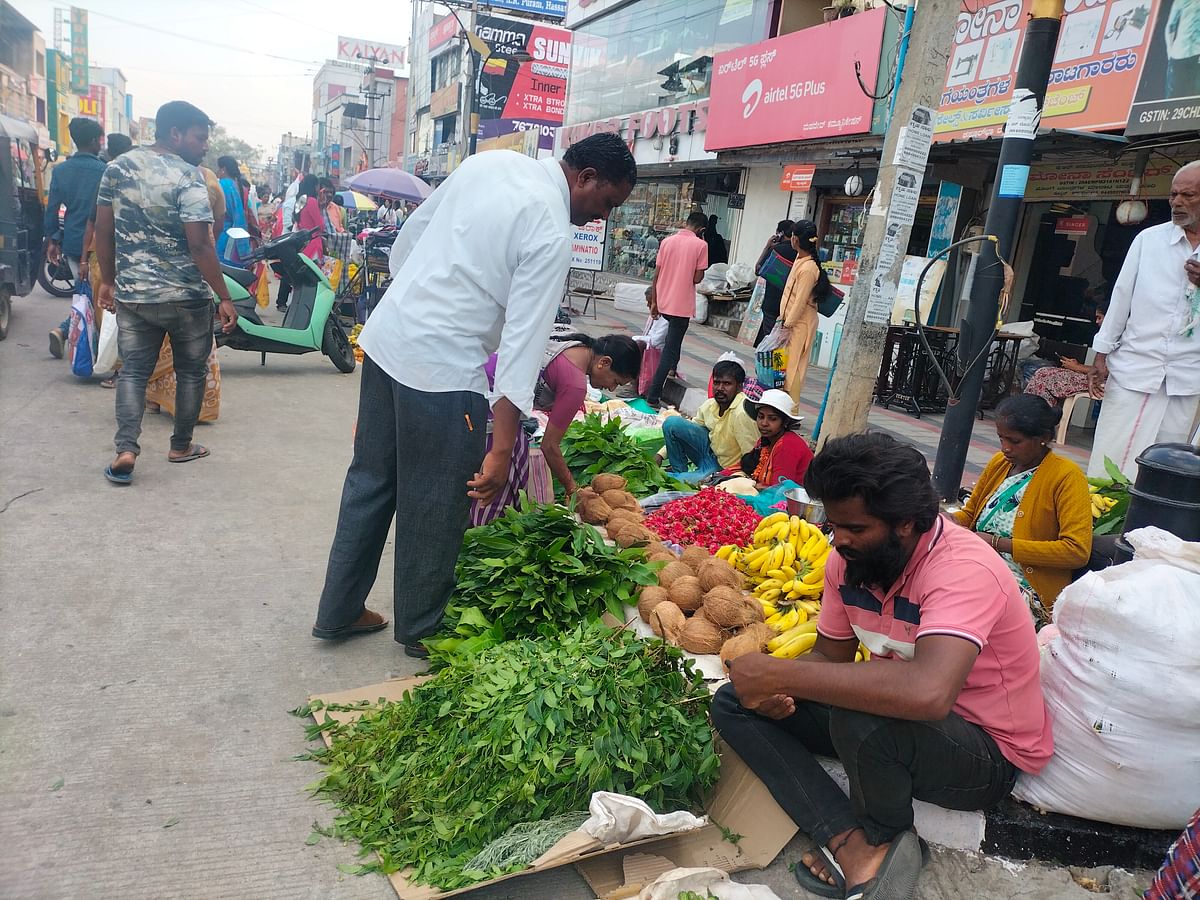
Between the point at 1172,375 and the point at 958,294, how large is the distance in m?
7.99

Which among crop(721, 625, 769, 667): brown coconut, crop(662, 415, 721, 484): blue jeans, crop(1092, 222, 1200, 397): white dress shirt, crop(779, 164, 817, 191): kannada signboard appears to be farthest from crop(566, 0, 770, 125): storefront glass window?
crop(721, 625, 769, 667): brown coconut

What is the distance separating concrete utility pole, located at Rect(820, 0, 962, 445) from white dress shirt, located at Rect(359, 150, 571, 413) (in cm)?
271

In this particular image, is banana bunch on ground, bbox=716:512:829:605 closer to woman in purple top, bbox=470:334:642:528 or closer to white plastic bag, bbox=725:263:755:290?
woman in purple top, bbox=470:334:642:528

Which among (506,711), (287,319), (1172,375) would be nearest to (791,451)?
(1172,375)

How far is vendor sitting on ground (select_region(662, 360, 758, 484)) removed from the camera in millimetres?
6012

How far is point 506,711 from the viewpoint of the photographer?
2.56m

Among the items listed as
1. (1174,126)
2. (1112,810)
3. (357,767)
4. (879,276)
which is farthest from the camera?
(1174,126)

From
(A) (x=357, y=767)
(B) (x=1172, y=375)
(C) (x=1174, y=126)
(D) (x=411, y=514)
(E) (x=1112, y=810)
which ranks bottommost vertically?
(A) (x=357, y=767)

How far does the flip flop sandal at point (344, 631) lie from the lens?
352 centimetres

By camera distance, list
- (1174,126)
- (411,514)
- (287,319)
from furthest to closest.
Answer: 1. (287,319)
2. (1174,126)
3. (411,514)

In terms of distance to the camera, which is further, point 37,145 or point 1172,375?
point 37,145

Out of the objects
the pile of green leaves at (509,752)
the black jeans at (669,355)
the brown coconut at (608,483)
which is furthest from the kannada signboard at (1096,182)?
the pile of green leaves at (509,752)

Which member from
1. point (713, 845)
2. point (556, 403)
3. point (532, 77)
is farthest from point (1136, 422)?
point (532, 77)

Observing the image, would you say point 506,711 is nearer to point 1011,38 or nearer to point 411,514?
point 411,514
